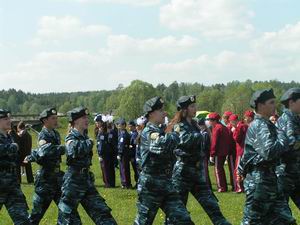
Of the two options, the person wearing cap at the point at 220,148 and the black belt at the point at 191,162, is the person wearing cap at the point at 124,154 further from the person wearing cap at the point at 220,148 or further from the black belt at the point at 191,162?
the black belt at the point at 191,162

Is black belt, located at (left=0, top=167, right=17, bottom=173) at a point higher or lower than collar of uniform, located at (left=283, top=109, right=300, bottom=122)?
lower

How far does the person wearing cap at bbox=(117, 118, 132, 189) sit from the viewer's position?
604 inches

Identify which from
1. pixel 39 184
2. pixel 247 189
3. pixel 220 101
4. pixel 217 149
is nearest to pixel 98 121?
pixel 217 149

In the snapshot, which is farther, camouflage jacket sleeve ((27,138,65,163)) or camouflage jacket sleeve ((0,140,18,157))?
camouflage jacket sleeve ((27,138,65,163))

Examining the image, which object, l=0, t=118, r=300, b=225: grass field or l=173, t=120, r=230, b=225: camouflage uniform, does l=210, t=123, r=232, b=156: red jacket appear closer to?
l=0, t=118, r=300, b=225: grass field

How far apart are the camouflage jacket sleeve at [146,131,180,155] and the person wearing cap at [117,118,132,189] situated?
27.0 ft

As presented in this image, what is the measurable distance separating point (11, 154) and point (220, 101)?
392 ft

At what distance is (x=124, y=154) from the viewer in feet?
50.8

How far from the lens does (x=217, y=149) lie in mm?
13727

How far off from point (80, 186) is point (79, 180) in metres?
0.09

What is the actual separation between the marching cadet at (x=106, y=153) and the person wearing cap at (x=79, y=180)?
310 inches

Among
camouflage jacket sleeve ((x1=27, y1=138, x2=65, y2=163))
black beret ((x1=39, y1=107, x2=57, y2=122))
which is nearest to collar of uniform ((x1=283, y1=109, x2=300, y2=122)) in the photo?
camouflage jacket sleeve ((x1=27, y1=138, x2=65, y2=163))

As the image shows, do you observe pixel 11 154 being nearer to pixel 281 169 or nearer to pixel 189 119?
pixel 189 119

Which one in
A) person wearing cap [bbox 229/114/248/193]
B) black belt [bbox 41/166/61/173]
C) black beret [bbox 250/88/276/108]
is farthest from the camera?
person wearing cap [bbox 229/114/248/193]
